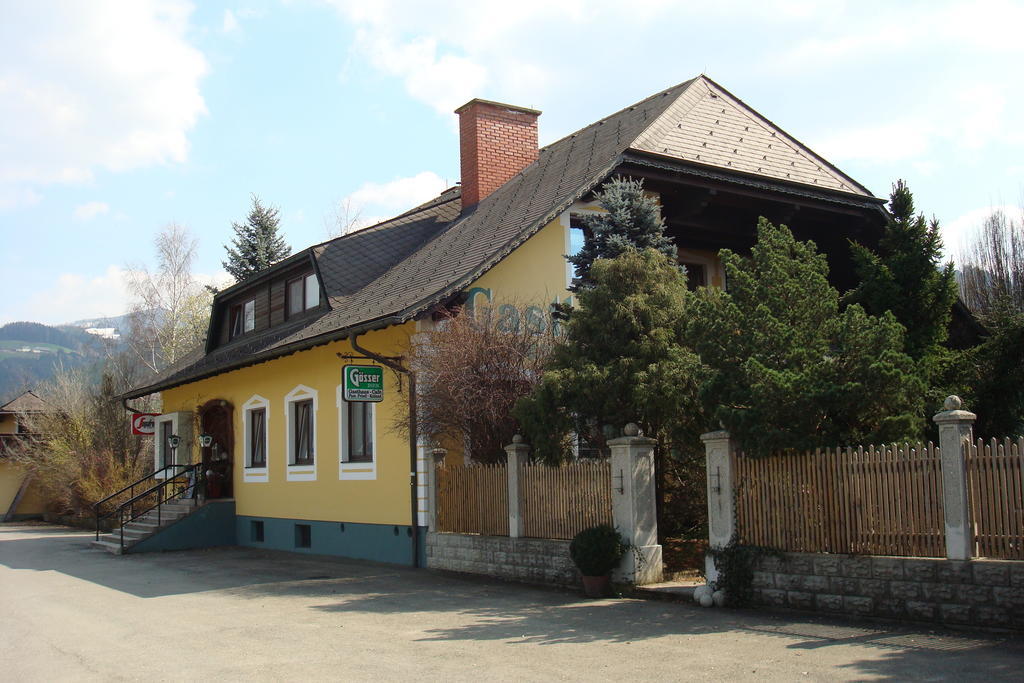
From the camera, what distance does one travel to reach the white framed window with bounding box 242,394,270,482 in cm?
2148

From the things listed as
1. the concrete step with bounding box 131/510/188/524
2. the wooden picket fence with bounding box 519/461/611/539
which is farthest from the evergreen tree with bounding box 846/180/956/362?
the concrete step with bounding box 131/510/188/524

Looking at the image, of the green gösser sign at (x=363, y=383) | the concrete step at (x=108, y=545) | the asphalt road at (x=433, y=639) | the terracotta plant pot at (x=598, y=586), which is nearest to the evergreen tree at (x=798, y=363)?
the asphalt road at (x=433, y=639)

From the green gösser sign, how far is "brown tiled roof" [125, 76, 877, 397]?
2.19 ft

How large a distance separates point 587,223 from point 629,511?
5.89 metres

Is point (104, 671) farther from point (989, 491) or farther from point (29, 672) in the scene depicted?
point (989, 491)

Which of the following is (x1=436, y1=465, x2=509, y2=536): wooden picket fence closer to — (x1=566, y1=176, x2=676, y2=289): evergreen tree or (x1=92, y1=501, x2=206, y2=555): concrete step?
(x1=566, y1=176, x2=676, y2=289): evergreen tree

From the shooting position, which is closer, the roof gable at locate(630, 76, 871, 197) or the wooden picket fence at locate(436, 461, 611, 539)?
the wooden picket fence at locate(436, 461, 611, 539)

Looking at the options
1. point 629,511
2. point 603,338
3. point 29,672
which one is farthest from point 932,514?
point 29,672

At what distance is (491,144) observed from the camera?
21625 millimetres

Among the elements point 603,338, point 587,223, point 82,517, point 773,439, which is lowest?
point 82,517

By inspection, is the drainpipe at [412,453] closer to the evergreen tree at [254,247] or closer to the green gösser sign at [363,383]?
the green gösser sign at [363,383]

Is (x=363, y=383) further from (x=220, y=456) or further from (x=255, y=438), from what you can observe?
(x=220, y=456)

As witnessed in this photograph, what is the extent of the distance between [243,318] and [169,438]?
375 cm

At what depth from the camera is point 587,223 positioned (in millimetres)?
15930
